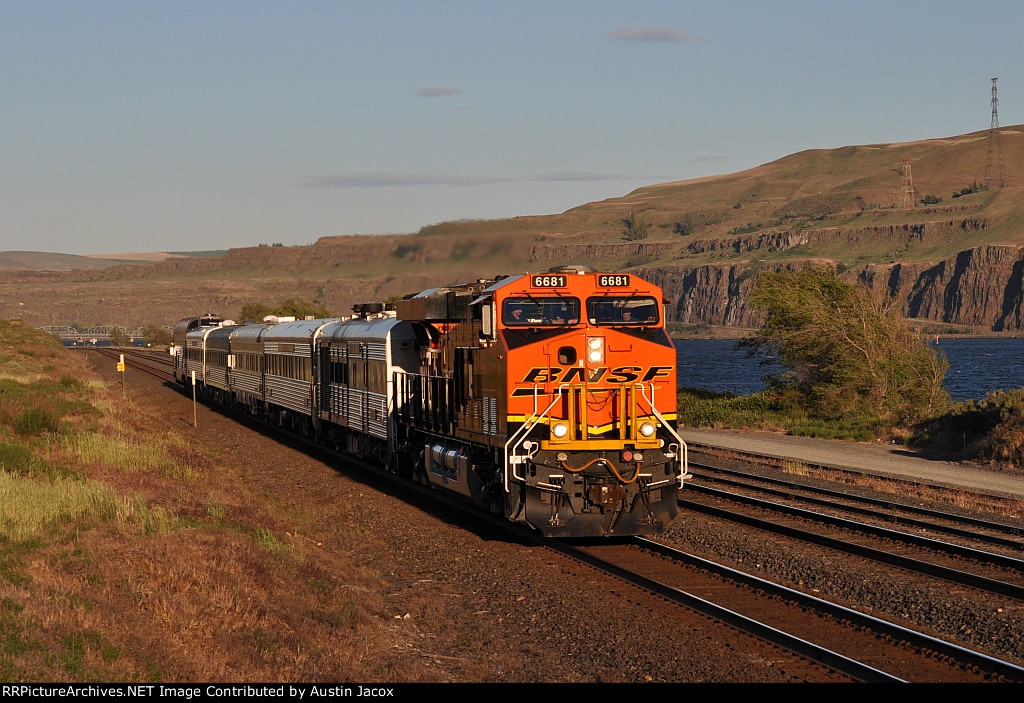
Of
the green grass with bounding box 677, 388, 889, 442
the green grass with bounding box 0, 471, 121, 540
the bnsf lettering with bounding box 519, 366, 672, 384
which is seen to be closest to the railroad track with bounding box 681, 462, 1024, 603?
the bnsf lettering with bounding box 519, 366, 672, 384

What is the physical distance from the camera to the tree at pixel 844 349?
4731 centimetres

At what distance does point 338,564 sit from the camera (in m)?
16.1

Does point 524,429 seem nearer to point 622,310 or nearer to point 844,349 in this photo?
point 622,310

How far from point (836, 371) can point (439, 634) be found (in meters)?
37.9

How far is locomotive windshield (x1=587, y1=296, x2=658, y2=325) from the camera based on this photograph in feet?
57.8

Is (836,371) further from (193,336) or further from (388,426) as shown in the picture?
(193,336)

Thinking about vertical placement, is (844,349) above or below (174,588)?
above

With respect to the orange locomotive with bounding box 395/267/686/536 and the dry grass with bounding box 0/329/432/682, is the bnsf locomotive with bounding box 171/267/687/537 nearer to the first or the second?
the orange locomotive with bounding box 395/267/686/536

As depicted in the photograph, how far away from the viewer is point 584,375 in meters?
17.1

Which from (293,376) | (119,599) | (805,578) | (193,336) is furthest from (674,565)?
(193,336)

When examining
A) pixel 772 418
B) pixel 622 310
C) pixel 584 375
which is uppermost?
pixel 622 310

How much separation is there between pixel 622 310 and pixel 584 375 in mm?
1405

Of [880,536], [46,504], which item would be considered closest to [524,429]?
[880,536]

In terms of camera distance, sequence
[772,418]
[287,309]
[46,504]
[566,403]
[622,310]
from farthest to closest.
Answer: [287,309]
[772,418]
[622,310]
[566,403]
[46,504]
